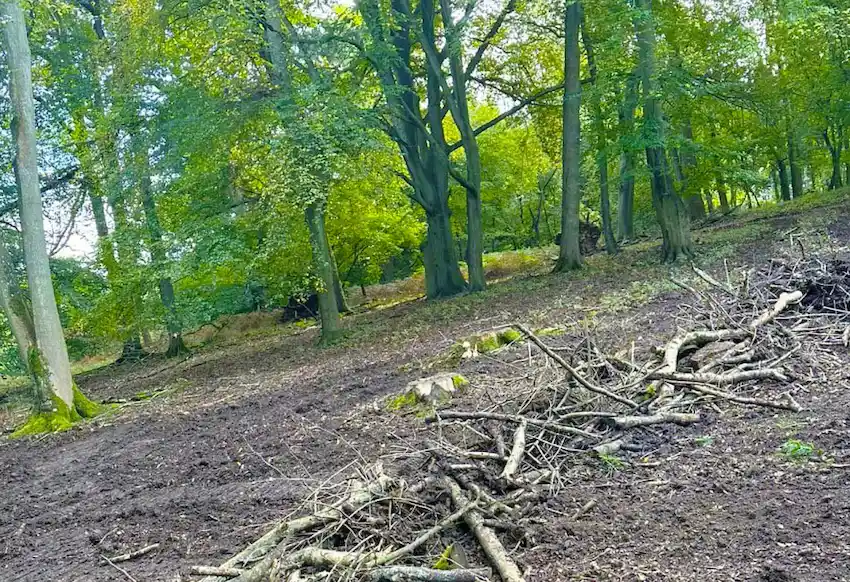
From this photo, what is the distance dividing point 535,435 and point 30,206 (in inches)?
321

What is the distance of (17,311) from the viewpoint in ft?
32.2

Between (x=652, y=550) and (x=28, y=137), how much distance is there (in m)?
9.68

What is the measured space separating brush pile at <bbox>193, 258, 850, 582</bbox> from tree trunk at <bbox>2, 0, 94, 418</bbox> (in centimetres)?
635

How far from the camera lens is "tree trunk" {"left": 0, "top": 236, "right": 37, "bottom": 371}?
9641mm

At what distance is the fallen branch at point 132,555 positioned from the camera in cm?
415

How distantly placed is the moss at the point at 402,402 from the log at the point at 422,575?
354 cm

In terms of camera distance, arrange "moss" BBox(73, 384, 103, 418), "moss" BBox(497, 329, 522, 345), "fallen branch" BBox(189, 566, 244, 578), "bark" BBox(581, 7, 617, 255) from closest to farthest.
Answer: "fallen branch" BBox(189, 566, 244, 578) → "moss" BBox(497, 329, 522, 345) → "moss" BBox(73, 384, 103, 418) → "bark" BBox(581, 7, 617, 255)

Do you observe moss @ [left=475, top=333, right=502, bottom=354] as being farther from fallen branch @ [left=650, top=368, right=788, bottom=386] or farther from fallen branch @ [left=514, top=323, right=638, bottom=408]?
fallen branch @ [left=514, top=323, right=638, bottom=408]

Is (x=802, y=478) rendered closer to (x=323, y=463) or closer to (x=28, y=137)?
(x=323, y=463)

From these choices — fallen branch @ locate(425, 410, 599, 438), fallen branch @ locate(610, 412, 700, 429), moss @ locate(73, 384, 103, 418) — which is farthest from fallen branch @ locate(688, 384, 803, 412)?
moss @ locate(73, 384, 103, 418)

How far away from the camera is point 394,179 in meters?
16.5

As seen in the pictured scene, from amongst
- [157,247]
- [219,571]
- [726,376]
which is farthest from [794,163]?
[219,571]

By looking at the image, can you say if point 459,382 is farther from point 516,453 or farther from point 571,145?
point 571,145

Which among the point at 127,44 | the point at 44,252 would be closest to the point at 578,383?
the point at 44,252
